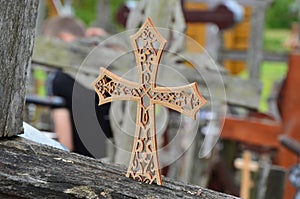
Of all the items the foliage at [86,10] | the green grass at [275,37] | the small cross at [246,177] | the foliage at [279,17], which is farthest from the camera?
the foliage at [279,17]

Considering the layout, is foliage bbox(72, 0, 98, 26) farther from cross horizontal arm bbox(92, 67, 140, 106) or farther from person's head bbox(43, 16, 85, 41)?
cross horizontal arm bbox(92, 67, 140, 106)

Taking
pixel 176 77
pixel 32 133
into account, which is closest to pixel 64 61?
pixel 176 77

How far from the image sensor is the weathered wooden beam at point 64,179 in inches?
48.1

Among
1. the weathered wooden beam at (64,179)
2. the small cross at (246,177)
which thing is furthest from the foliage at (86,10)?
the weathered wooden beam at (64,179)

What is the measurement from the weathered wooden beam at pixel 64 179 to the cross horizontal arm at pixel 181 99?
5.3 inches

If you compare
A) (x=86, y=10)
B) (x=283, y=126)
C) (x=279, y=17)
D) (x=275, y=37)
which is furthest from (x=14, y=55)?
(x=279, y=17)

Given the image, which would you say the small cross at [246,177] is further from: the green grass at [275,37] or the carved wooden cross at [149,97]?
the green grass at [275,37]

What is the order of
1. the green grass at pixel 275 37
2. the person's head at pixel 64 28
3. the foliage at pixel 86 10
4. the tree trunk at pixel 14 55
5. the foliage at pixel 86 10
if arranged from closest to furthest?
the tree trunk at pixel 14 55, the person's head at pixel 64 28, the foliage at pixel 86 10, the foliage at pixel 86 10, the green grass at pixel 275 37

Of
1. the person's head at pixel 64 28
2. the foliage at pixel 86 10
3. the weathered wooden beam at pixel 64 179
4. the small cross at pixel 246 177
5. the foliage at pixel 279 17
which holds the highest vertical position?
the foliage at pixel 279 17

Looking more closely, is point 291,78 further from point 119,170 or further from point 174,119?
point 119,170

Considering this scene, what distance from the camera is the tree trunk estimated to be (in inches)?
52.2

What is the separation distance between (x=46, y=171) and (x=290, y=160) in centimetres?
368

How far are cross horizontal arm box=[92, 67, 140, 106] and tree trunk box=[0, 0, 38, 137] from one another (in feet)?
0.51

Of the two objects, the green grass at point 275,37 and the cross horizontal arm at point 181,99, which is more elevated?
the green grass at point 275,37
